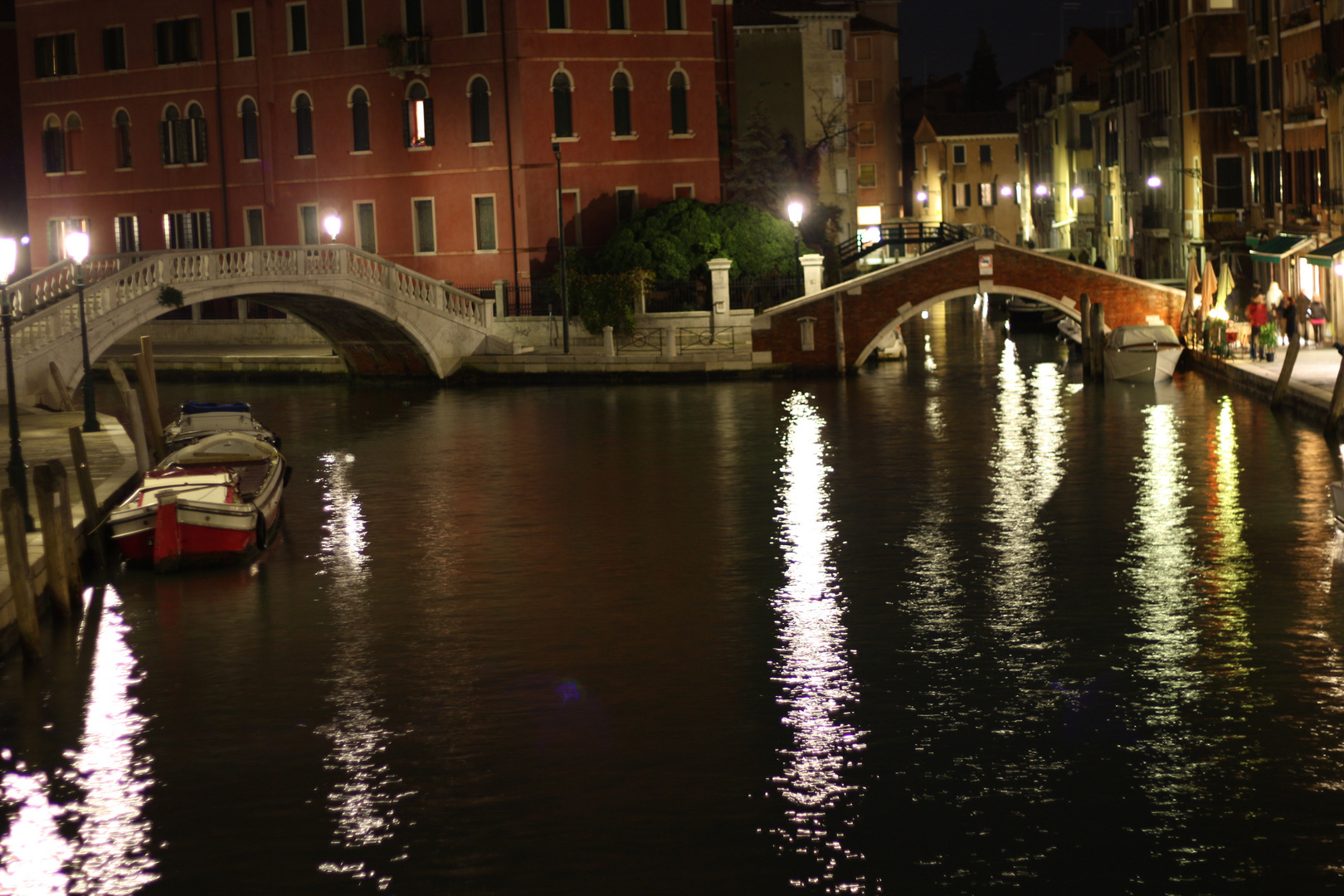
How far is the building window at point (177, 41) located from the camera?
144 ft

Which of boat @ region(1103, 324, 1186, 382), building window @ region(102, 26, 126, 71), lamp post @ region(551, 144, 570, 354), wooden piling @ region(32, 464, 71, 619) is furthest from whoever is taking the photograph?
building window @ region(102, 26, 126, 71)

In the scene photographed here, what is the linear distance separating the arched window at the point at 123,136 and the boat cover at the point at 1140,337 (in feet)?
85.8

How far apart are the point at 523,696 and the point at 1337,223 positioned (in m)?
24.7

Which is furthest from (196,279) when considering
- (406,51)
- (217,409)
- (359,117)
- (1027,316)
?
(1027,316)

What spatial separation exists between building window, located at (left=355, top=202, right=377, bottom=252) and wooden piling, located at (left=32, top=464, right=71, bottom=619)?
89.4 feet

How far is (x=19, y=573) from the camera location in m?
13.9

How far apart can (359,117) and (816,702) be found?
3201 centimetres

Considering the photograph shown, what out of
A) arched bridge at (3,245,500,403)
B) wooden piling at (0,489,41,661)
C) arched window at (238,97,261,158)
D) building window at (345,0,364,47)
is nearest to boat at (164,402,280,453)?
arched bridge at (3,245,500,403)

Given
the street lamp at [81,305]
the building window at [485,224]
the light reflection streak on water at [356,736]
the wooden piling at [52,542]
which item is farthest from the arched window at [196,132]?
the wooden piling at [52,542]

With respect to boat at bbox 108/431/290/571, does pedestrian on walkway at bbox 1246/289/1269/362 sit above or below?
above

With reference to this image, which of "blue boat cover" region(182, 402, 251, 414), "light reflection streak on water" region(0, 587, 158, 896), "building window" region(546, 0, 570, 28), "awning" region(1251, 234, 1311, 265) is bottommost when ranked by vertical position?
"light reflection streak on water" region(0, 587, 158, 896)

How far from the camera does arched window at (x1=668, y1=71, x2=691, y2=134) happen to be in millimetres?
41812

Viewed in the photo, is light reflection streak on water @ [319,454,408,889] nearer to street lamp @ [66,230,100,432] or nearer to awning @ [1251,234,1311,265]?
street lamp @ [66,230,100,432]

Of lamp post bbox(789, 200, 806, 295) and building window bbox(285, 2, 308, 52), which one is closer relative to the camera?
lamp post bbox(789, 200, 806, 295)
